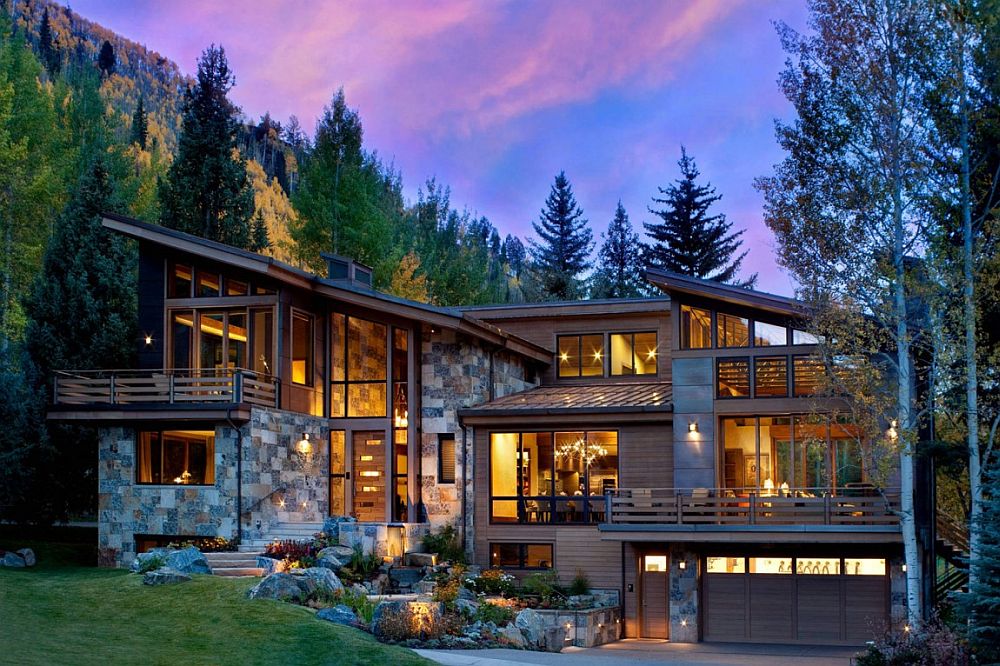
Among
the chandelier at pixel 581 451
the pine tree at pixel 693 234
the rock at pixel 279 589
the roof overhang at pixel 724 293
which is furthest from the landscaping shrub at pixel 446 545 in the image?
the pine tree at pixel 693 234

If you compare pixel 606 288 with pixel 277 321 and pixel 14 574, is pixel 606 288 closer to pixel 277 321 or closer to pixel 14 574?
pixel 277 321

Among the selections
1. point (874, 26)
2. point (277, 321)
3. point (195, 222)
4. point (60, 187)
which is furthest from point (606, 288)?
point (874, 26)

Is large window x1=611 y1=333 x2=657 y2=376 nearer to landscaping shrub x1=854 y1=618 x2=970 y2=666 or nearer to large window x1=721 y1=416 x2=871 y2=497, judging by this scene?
large window x1=721 y1=416 x2=871 y2=497

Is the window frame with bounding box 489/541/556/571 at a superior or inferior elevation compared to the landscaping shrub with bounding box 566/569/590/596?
superior

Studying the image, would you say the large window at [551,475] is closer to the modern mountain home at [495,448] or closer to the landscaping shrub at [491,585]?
the modern mountain home at [495,448]

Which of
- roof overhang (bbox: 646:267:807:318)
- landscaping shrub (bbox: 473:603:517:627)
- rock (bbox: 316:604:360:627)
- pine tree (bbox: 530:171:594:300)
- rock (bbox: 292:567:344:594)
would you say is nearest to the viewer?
rock (bbox: 316:604:360:627)

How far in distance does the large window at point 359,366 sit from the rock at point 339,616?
28.9 ft

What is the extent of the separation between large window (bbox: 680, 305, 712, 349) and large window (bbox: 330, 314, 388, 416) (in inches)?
268

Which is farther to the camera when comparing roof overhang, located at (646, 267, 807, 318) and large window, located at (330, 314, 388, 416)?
large window, located at (330, 314, 388, 416)

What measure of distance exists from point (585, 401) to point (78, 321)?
1309cm

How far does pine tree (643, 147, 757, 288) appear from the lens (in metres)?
49.7

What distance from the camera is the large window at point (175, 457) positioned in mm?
24094

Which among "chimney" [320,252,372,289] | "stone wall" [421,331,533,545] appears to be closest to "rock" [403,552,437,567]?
"stone wall" [421,331,533,545]

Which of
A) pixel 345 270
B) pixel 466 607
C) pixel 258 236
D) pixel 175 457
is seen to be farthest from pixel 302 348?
pixel 258 236
